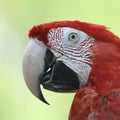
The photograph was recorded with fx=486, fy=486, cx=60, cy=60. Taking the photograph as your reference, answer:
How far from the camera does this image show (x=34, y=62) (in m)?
1.37

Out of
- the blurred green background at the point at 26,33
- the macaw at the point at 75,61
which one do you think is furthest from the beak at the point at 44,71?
the blurred green background at the point at 26,33

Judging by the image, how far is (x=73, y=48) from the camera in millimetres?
1411

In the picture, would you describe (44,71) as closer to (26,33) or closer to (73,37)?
(73,37)

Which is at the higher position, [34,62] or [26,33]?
[34,62]

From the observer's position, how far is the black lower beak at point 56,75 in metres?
1.39

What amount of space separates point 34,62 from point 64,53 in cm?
9

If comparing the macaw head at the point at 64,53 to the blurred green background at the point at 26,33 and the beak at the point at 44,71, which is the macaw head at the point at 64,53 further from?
the blurred green background at the point at 26,33

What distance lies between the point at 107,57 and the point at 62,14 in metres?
1.08

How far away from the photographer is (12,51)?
2477mm

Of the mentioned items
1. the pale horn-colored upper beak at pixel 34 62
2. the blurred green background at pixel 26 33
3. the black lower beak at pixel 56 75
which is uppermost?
the pale horn-colored upper beak at pixel 34 62

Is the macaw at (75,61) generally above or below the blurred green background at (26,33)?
above

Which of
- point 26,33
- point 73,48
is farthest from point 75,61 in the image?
point 26,33

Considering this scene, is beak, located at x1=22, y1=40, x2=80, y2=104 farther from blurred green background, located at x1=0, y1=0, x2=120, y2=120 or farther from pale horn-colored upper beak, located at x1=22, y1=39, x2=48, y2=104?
blurred green background, located at x1=0, y1=0, x2=120, y2=120

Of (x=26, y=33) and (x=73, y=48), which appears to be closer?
(x=73, y=48)
